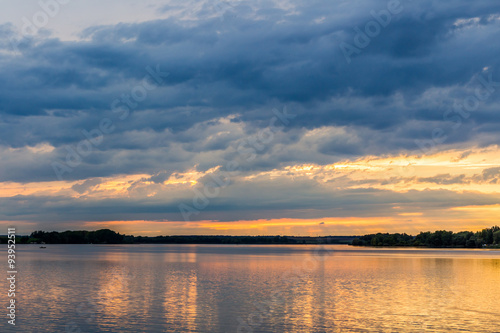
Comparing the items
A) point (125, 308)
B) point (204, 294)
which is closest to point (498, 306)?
point (204, 294)

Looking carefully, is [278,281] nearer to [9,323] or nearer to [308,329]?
[308,329]

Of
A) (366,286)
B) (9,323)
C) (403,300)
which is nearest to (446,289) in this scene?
(366,286)

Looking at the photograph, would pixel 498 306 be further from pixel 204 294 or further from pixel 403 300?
pixel 204 294

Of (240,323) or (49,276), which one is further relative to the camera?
(49,276)

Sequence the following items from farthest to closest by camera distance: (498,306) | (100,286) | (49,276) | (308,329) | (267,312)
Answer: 1. (49,276)
2. (100,286)
3. (498,306)
4. (267,312)
5. (308,329)

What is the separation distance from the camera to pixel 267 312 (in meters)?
40.7

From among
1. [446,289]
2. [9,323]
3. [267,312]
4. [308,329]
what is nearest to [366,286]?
[446,289]

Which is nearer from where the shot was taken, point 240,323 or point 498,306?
point 240,323

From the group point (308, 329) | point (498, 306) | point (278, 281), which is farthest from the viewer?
point (278, 281)

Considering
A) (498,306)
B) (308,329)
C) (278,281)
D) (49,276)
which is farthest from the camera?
→ (49,276)

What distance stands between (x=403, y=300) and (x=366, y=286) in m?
12.9

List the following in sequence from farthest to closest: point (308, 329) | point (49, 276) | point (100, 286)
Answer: point (49, 276), point (100, 286), point (308, 329)

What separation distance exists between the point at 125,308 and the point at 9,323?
9903mm

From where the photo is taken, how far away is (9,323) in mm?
34781
